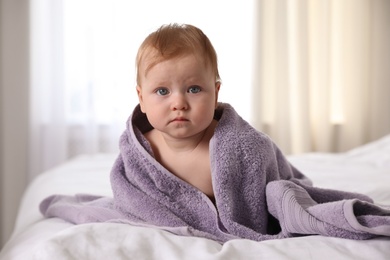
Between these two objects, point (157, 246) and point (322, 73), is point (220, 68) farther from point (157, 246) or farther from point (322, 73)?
point (157, 246)

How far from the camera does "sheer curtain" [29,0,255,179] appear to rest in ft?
9.85

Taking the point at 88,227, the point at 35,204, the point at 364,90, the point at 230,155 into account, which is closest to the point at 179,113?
the point at 230,155

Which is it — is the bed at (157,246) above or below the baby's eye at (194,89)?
below

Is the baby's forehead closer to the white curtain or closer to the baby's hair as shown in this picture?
the baby's hair

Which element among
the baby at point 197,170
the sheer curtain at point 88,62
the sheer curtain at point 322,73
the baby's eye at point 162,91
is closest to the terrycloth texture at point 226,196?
the baby at point 197,170

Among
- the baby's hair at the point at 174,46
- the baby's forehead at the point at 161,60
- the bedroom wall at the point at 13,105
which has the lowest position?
the bedroom wall at the point at 13,105

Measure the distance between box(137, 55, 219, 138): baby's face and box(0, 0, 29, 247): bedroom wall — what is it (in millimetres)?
2003

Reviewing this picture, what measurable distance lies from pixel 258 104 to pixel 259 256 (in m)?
2.41

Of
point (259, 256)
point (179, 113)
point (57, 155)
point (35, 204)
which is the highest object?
point (179, 113)

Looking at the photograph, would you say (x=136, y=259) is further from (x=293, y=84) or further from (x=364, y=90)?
(x=364, y=90)

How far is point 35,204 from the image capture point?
1.60 m

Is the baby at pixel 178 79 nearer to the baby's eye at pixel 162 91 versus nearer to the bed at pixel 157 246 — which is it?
the baby's eye at pixel 162 91

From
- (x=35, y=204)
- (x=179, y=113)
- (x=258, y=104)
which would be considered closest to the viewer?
(x=179, y=113)

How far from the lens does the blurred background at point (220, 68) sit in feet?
9.85
